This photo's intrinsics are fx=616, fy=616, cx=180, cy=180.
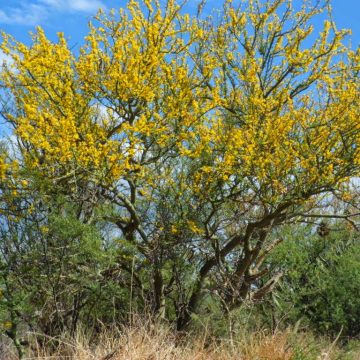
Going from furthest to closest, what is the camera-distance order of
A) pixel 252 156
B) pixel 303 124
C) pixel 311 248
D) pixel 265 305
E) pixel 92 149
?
1. pixel 311 248
2. pixel 265 305
3. pixel 303 124
4. pixel 252 156
5. pixel 92 149

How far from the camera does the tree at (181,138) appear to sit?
813cm

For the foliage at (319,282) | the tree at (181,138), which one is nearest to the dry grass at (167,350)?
the tree at (181,138)

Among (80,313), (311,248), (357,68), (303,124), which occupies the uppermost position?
(357,68)

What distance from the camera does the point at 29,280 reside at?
830 cm

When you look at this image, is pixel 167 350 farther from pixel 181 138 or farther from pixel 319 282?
pixel 319 282

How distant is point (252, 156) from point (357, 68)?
2.71 metres

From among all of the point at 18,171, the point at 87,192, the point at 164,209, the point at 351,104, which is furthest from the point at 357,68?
the point at 18,171

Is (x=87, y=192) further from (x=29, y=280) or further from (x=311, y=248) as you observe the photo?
(x=311, y=248)

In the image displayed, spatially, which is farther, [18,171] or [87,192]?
[87,192]

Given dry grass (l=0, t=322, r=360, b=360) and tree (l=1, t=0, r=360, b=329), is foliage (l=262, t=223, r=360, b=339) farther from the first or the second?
dry grass (l=0, t=322, r=360, b=360)

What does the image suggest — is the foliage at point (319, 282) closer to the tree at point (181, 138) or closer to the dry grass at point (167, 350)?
the tree at point (181, 138)

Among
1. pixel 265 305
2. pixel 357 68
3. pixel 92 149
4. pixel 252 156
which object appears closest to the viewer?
pixel 92 149

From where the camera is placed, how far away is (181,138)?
855cm

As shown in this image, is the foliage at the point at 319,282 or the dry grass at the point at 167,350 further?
the foliage at the point at 319,282
